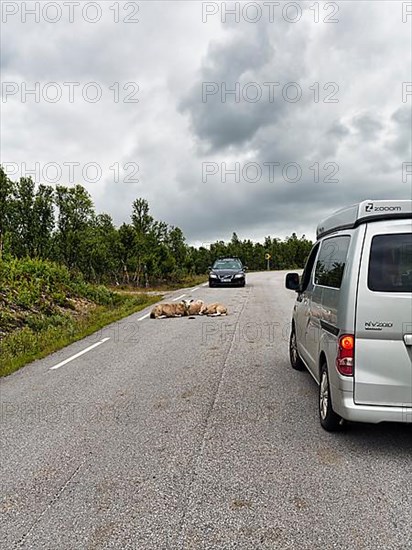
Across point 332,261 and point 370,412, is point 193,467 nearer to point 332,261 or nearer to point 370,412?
point 370,412

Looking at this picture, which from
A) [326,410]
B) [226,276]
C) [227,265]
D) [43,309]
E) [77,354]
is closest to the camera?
[326,410]

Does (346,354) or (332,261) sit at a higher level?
(332,261)

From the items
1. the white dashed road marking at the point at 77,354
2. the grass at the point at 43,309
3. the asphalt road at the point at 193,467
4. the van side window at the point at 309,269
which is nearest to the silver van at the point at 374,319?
the asphalt road at the point at 193,467

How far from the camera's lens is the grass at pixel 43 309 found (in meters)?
10.8

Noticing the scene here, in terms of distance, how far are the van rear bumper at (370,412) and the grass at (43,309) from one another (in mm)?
6188

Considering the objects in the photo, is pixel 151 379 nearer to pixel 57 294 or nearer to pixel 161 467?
pixel 161 467

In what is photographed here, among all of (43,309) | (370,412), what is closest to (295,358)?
(370,412)

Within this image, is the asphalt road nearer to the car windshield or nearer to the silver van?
the silver van

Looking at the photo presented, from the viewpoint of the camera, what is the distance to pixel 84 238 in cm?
3406

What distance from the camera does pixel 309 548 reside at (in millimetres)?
2938

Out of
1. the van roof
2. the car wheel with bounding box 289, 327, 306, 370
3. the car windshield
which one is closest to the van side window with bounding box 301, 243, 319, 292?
the car wheel with bounding box 289, 327, 306, 370

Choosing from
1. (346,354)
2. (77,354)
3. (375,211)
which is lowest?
(77,354)

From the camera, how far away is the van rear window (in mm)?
4199

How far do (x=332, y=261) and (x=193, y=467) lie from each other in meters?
2.60
